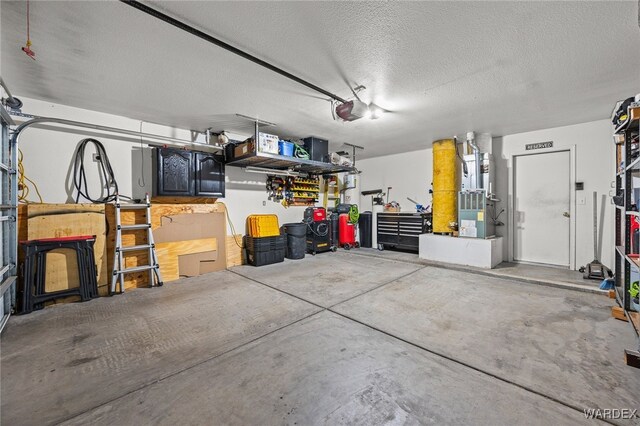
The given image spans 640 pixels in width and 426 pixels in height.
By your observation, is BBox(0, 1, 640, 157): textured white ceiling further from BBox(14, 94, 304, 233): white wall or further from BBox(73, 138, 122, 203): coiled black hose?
BBox(73, 138, 122, 203): coiled black hose

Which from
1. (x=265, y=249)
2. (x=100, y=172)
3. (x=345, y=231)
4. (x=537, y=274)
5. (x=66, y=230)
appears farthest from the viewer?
(x=345, y=231)

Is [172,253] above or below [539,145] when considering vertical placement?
below

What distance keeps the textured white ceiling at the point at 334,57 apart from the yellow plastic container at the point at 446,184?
3.90ft

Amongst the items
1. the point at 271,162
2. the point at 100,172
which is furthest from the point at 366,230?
the point at 100,172

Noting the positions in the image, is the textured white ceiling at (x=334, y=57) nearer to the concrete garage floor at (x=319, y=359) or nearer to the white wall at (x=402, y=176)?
the white wall at (x=402, y=176)

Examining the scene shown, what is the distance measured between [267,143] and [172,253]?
243 centimetres

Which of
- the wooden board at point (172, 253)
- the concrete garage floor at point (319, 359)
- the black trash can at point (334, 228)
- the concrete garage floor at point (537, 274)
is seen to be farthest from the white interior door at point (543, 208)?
the wooden board at point (172, 253)

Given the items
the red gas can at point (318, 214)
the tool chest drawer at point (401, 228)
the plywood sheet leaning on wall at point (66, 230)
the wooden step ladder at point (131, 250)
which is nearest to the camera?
the plywood sheet leaning on wall at point (66, 230)

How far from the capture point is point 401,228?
21.0 feet

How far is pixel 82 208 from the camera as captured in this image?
3496mm

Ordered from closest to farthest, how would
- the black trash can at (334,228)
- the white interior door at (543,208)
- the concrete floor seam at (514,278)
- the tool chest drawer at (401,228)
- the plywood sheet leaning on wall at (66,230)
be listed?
the plywood sheet leaning on wall at (66,230) → the concrete floor seam at (514,278) → the white interior door at (543,208) → the tool chest drawer at (401,228) → the black trash can at (334,228)

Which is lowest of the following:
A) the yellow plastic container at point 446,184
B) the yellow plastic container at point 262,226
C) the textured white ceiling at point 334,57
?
the yellow plastic container at point 262,226

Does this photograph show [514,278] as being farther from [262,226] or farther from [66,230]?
[66,230]

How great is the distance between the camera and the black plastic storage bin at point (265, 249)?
16.7ft
